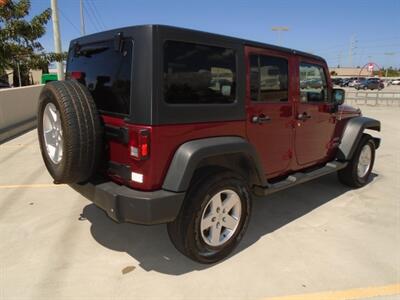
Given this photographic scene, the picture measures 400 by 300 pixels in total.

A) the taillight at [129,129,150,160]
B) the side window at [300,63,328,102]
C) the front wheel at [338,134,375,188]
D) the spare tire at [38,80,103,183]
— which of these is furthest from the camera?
the front wheel at [338,134,375,188]

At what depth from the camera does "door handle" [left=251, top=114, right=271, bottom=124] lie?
3537 mm

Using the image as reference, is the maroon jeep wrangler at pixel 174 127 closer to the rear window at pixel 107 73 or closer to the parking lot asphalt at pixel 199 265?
the rear window at pixel 107 73

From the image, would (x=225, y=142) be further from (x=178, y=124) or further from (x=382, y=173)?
(x=382, y=173)

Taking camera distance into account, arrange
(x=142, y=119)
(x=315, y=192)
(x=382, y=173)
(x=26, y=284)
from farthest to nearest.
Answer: (x=382, y=173), (x=315, y=192), (x=26, y=284), (x=142, y=119)

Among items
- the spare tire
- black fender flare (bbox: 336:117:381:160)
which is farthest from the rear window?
black fender flare (bbox: 336:117:381:160)

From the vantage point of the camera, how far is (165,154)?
2.81 metres

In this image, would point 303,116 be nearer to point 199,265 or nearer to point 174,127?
point 174,127

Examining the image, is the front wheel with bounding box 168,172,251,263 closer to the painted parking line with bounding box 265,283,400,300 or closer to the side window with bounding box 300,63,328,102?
the painted parking line with bounding box 265,283,400,300

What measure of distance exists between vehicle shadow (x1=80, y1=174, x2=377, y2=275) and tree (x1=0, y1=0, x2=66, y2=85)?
12.3 metres

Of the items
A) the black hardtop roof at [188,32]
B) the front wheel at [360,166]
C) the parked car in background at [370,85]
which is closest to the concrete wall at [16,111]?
the black hardtop roof at [188,32]

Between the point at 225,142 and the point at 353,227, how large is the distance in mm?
2093

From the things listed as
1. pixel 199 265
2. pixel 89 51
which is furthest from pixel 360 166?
pixel 89 51

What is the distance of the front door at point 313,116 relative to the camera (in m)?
4.24

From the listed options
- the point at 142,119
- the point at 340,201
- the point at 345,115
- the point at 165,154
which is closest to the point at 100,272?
the point at 165,154
